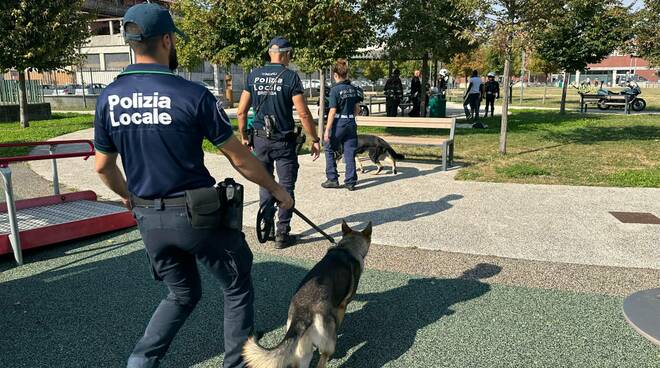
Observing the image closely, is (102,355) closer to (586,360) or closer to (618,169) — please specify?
(586,360)

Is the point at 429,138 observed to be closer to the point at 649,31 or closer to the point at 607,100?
the point at 649,31

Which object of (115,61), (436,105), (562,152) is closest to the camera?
(562,152)

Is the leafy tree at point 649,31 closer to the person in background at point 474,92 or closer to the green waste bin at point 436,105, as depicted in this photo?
the person in background at point 474,92

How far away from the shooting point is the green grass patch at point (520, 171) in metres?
8.49

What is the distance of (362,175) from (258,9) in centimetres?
651

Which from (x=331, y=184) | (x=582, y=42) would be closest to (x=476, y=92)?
(x=582, y=42)

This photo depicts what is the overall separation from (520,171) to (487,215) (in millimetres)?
2799

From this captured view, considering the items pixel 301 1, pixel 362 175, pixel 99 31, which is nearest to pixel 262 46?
pixel 301 1

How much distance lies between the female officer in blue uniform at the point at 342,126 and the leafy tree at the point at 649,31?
23.5ft

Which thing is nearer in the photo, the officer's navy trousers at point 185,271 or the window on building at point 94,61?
the officer's navy trousers at point 185,271

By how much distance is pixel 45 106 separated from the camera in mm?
21281

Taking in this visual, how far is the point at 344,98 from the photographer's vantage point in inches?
296

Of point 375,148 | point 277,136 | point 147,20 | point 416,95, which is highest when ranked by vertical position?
point 147,20

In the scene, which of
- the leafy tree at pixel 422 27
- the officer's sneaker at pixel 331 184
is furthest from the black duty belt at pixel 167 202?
the leafy tree at pixel 422 27
